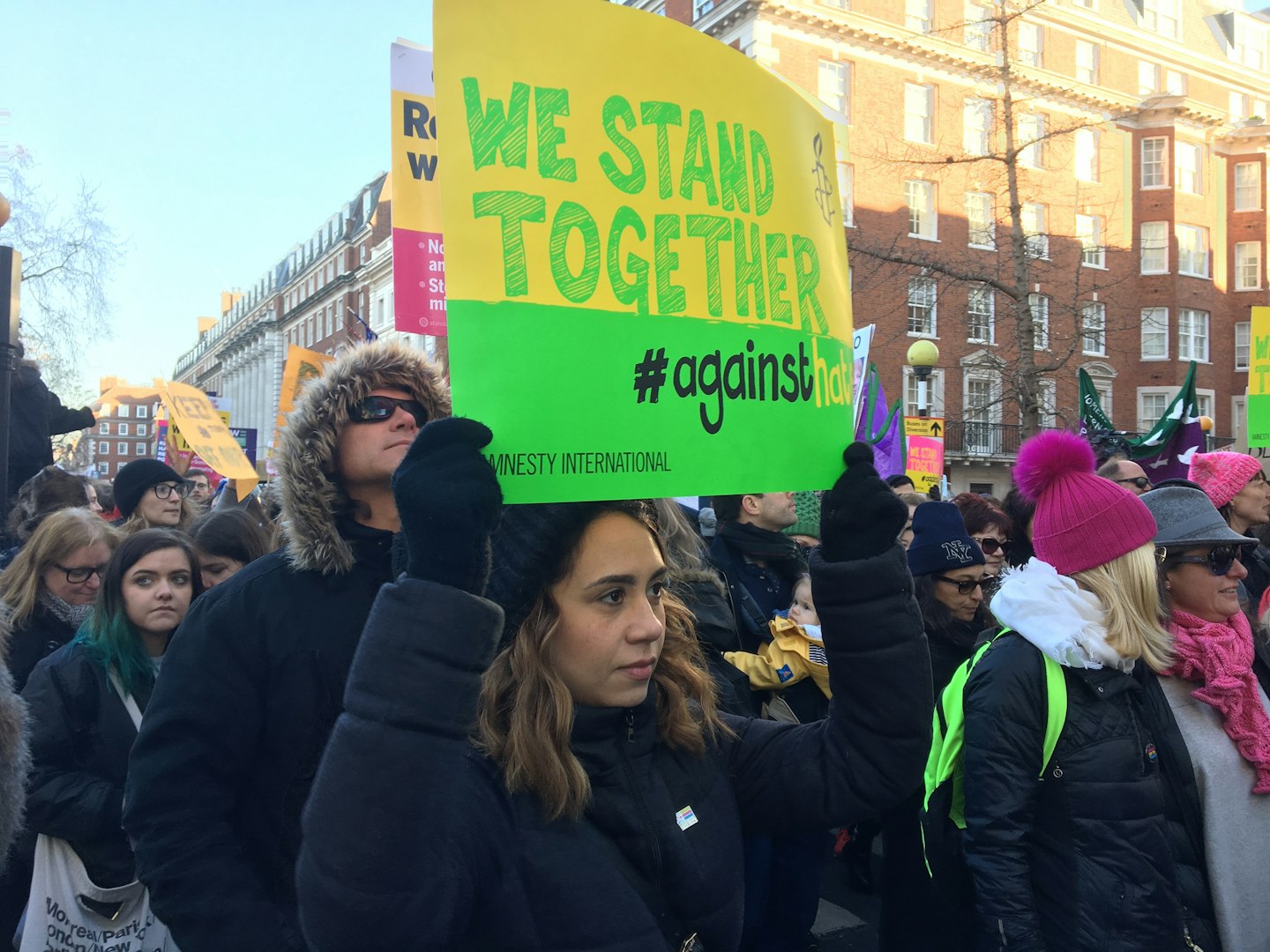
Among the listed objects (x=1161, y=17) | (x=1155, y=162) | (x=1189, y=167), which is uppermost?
(x=1161, y=17)

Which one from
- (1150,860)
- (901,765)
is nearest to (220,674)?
(901,765)

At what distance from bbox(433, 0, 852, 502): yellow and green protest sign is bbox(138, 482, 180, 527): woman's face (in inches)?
185

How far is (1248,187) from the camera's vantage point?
127ft

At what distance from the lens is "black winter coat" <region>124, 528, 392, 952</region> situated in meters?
2.01

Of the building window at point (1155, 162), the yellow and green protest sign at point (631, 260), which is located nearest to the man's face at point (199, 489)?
the yellow and green protest sign at point (631, 260)

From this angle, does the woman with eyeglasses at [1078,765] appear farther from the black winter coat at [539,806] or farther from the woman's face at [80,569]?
the woman's face at [80,569]

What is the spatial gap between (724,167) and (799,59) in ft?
97.5

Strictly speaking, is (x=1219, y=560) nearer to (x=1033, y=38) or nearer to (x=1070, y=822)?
(x=1070, y=822)

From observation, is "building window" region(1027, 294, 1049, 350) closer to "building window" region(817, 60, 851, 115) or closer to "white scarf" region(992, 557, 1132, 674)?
"building window" region(817, 60, 851, 115)

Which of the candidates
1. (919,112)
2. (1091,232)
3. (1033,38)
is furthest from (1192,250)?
(919,112)

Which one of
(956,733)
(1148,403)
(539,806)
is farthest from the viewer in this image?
(1148,403)

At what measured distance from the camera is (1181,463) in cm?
808

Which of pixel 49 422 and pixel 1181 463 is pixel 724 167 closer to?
pixel 49 422

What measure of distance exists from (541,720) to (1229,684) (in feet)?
6.73
